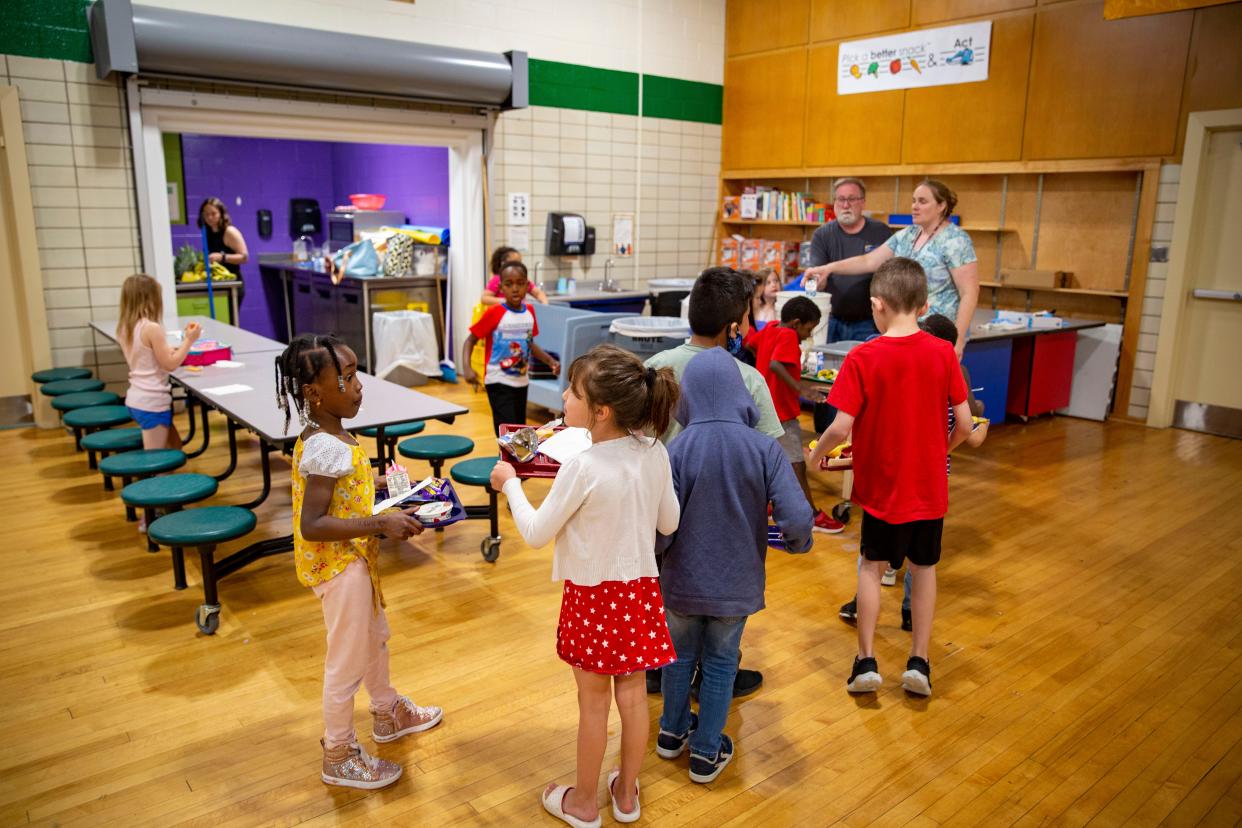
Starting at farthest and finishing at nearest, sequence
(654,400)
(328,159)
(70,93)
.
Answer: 1. (328,159)
2. (70,93)
3. (654,400)

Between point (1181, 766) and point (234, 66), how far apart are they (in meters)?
6.25

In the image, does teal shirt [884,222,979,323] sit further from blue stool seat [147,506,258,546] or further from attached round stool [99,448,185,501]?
attached round stool [99,448,185,501]

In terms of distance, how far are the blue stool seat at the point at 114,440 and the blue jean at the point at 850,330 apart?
3.84 meters

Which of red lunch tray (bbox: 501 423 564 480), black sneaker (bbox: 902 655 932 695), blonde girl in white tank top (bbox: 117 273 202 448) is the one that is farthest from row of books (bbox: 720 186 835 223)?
red lunch tray (bbox: 501 423 564 480)

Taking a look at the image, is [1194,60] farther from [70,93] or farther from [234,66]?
[70,93]

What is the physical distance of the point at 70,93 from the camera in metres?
5.73

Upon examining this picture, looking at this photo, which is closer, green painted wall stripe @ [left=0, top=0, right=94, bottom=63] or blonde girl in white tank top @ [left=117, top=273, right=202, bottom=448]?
blonde girl in white tank top @ [left=117, top=273, right=202, bottom=448]

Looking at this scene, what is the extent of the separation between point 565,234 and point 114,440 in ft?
15.1

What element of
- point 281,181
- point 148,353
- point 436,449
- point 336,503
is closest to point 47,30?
point 148,353

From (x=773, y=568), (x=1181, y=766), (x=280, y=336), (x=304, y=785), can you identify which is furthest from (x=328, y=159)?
(x=1181, y=766)

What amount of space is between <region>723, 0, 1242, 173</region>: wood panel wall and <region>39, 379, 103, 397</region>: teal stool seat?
6.17 metres

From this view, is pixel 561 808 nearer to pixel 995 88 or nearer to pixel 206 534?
pixel 206 534

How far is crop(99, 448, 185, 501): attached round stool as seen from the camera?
3826 mm

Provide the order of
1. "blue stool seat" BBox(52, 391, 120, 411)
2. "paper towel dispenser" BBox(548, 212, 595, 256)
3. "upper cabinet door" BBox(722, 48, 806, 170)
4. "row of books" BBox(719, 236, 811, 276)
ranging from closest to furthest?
1. "blue stool seat" BBox(52, 391, 120, 411)
2. "paper towel dispenser" BBox(548, 212, 595, 256)
3. "upper cabinet door" BBox(722, 48, 806, 170)
4. "row of books" BBox(719, 236, 811, 276)
